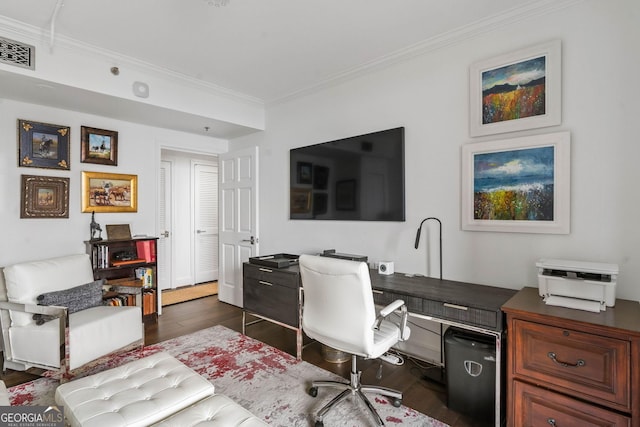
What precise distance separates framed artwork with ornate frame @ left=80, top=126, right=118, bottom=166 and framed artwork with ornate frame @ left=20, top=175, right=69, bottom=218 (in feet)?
1.13

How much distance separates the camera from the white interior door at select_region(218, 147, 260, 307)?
4094 mm

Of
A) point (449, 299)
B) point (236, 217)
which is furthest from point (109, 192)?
point (449, 299)

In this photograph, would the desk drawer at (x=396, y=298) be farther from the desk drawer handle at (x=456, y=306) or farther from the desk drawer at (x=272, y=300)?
the desk drawer at (x=272, y=300)

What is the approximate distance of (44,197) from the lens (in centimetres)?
313

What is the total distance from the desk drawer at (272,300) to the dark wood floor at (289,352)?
332mm

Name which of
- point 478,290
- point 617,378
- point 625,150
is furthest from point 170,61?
point 617,378

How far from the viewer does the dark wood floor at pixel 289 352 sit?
213 cm

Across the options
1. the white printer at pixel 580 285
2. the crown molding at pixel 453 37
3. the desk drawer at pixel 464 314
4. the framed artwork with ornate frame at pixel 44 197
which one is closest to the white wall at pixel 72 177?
the framed artwork with ornate frame at pixel 44 197

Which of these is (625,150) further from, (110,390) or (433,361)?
(110,390)

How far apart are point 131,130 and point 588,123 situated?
432 centimetres

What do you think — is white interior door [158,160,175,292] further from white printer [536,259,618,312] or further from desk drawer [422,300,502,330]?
white printer [536,259,618,312]

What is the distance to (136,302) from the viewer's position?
333cm

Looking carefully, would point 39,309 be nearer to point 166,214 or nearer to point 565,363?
point 166,214

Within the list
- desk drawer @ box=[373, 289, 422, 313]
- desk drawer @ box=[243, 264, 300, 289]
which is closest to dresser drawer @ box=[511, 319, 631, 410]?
desk drawer @ box=[373, 289, 422, 313]
